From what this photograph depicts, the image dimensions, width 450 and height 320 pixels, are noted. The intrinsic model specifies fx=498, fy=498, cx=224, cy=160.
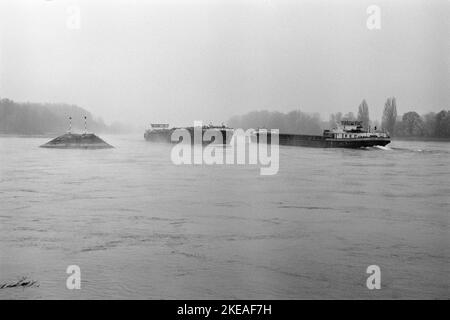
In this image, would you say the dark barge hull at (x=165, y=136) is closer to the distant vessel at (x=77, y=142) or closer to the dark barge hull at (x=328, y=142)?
the dark barge hull at (x=328, y=142)

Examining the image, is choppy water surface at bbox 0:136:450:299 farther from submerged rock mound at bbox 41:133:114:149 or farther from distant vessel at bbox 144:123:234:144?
distant vessel at bbox 144:123:234:144

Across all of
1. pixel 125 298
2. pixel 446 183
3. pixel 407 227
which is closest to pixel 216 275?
pixel 125 298

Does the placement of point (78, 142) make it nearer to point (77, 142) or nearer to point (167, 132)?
point (77, 142)

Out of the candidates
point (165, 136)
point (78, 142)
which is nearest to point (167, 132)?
point (165, 136)

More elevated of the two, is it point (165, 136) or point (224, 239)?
point (165, 136)

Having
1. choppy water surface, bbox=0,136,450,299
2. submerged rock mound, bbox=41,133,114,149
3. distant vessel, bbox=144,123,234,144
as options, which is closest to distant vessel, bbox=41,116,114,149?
submerged rock mound, bbox=41,133,114,149
